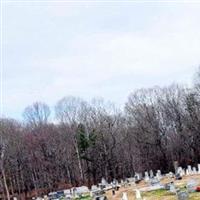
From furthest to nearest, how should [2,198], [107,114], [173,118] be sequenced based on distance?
[107,114], [173,118], [2,198]

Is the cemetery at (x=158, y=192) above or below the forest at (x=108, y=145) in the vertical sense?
below

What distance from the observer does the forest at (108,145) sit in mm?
48281

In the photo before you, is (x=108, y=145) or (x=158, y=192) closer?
(x=158, y=192)

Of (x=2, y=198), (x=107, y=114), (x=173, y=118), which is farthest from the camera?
(x=107, y=114)

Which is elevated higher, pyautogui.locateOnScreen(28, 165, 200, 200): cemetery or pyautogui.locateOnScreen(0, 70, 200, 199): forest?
pyautogui.locateOnScreen(0, 70, 200, 199): forest

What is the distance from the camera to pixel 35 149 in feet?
171

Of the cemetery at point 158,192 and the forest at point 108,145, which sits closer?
the cemetery at point 158,192

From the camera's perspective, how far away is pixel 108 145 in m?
50.5

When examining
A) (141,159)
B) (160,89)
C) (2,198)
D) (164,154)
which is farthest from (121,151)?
(2,198)

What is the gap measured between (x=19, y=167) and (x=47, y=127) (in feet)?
24.3

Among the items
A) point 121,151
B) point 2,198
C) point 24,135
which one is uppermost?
point 24,135

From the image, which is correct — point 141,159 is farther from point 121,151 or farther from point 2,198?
point 2,198

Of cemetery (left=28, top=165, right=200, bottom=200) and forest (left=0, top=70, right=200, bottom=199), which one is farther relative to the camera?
forest (left=0, top=70, right=200, bottom=199)

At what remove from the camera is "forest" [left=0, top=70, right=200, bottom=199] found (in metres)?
48.3
